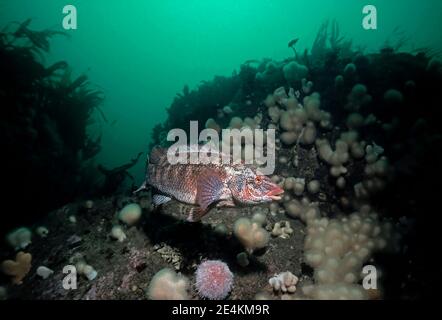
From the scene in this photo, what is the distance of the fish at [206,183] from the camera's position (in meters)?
3.03

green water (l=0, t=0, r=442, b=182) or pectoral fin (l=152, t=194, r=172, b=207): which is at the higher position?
green water (l=0, t=0, r=442, b=182)

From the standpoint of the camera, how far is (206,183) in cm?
309

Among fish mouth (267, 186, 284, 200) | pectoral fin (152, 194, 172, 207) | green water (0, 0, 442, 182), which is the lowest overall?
pectoral fin (152, 194, 172, 207)

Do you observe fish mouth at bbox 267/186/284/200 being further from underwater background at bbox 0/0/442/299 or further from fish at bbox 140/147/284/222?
underwater background at bbox 0/0/442/299

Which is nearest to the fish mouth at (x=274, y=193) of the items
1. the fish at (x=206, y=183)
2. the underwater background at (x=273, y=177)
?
the fish at (x=206, y=183)

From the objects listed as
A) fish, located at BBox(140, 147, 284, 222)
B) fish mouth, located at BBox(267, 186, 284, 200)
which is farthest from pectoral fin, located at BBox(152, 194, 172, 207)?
fish mouth, located at BBox(267, 186, 284, 200)

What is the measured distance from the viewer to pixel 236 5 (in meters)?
130

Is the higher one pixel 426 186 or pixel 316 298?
pixel 426 186

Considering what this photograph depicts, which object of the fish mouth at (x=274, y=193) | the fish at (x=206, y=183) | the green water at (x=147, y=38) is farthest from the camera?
the green water at (x=147, y=38)

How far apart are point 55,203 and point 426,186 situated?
7590 mm

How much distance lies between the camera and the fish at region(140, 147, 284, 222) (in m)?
3.03

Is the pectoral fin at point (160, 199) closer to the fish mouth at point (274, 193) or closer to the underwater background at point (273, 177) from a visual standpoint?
the underwater background at point (273, 177)

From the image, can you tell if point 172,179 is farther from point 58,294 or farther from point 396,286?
point 396,286
